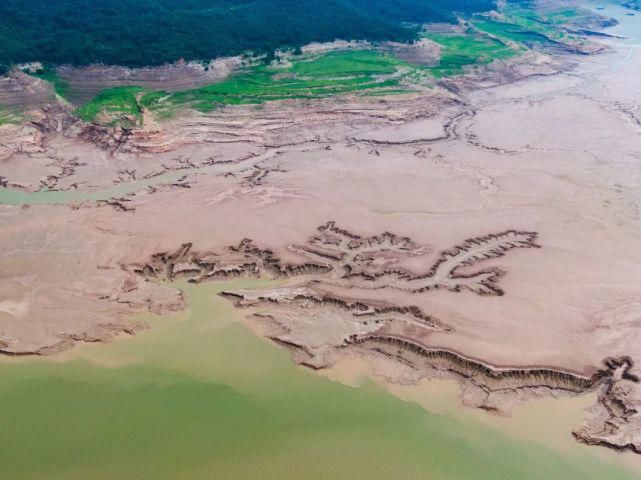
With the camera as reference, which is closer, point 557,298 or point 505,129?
→ point 557,298

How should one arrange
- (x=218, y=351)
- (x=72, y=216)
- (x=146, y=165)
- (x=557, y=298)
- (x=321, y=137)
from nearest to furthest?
(x=218, y=351) < (x=557, y=298) < (x=72, y=216) < (x=146, y=165) < (x=321, y=137)

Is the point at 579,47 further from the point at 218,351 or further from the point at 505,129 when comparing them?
the point at 218,351

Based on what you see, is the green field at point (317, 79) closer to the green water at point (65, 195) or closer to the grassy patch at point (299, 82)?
the grassy patch at point (299, 82)

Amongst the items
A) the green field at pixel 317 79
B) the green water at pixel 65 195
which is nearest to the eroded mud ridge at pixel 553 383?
the green water at pixel 65 195

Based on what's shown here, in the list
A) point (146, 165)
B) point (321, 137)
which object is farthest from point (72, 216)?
point (321, 137)

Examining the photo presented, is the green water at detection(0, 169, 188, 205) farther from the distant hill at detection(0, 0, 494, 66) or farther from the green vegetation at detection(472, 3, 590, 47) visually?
the green vegetation at detection(472, 3, 590, 47)
